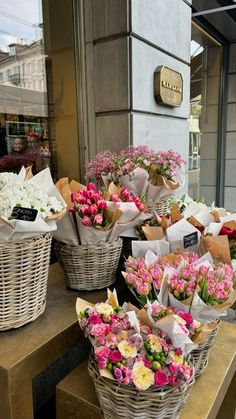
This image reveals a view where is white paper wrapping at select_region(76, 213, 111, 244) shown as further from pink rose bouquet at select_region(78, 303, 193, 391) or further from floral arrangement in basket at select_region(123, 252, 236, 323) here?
pink rose bouquet at select_region(78, 303, 193, 391)

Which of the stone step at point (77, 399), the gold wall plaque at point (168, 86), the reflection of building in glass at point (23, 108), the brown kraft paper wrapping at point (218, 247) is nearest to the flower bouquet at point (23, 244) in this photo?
the stone step at point (77, 399)

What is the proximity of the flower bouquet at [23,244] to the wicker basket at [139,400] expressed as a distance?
0.35 m

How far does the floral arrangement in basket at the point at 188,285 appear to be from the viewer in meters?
1.03

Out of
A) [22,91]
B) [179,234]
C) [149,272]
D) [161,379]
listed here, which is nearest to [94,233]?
[149,272]

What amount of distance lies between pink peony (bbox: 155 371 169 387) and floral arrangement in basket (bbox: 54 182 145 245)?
573 mm

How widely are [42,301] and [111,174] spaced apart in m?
0.77

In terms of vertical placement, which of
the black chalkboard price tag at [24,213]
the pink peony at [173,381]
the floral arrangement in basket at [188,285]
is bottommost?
the pink peony at [173,381]

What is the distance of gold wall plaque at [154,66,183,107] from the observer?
2693 mm

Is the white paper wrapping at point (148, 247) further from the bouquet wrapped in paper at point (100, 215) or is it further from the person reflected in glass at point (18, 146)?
the person reflected in glass at point (18, 146)

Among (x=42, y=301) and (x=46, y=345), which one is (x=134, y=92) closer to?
(x=42, y=301)

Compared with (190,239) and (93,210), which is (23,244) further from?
(190,239)

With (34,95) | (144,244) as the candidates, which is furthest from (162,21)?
(144,244)

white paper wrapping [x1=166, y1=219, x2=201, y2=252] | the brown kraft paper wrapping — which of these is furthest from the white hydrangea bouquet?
the brown kraft paper wrapping

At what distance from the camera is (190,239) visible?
56.3 inches
